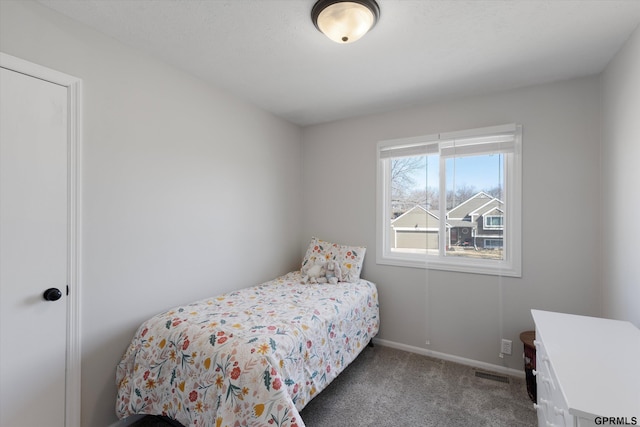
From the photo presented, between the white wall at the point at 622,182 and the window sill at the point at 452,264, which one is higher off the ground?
the white wall at the point at 622,182

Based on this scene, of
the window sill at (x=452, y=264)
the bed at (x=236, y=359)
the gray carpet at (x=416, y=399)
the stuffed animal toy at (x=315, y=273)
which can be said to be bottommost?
the gray carpet at (x=416, y=399)

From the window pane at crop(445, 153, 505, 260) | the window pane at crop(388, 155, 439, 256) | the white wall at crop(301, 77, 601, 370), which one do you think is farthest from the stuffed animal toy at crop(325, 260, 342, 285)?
the window pane at crop(445, 153, 505, 260)

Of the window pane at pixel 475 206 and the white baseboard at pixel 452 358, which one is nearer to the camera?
the white baseboard at pixel 452 358

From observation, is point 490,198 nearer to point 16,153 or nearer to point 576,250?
point 576,250

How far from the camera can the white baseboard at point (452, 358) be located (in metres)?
2.55

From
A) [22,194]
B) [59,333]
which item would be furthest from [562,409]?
[22,194]

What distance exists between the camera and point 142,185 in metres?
2.05

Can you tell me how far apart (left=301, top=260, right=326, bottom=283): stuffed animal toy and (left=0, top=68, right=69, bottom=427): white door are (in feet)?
6.16

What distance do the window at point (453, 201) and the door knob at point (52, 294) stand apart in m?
2.63

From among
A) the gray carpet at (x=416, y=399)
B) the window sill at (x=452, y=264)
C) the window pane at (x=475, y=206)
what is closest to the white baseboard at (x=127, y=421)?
the gray carpet at (x=416, y=399)

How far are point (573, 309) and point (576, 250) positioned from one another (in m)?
0.48

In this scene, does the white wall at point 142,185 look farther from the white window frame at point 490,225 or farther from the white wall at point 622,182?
the white wall at point 622,182

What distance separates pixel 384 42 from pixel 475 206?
1717 millimetres

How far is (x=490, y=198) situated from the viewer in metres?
2.68
